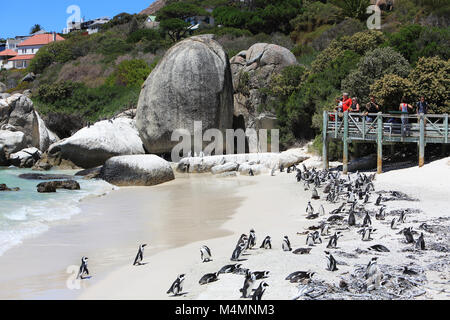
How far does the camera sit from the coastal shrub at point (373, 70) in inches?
862

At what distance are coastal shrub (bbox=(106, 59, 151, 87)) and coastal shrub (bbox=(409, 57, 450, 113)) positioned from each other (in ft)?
78.0

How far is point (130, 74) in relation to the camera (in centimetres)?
4088

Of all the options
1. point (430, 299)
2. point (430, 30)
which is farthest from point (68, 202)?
point (430, 30)

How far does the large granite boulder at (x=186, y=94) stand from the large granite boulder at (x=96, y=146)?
3.10ft

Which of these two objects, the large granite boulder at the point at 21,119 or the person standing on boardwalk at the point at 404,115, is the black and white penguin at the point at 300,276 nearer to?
the person standing on boardwalk at the point at 404,115

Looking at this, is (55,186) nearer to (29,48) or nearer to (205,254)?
(205,254)

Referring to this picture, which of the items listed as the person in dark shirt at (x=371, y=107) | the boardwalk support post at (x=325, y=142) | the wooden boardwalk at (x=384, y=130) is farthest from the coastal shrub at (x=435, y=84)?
the boardwalk support post at (x=325, y=142)

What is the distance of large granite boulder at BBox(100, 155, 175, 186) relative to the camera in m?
21.0

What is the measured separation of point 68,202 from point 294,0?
→ 4575 cm

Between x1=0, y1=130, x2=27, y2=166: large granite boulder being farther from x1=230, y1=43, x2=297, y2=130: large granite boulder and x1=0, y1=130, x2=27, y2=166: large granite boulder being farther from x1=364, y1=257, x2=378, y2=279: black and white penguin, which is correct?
x1=364, y1=257, x2=378, y2=279: black and white penguin

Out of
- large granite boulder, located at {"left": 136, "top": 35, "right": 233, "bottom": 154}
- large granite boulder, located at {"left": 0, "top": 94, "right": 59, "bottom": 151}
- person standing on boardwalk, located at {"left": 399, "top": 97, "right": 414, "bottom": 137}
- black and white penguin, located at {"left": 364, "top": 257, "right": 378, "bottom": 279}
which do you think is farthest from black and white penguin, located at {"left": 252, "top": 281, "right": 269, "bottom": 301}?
large granite boulder, located at {"left": 0, "top": 94, "right": 59, "bottom": 151}

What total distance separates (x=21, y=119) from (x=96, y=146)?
6.92 meters

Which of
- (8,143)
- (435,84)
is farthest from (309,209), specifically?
(8,143)
